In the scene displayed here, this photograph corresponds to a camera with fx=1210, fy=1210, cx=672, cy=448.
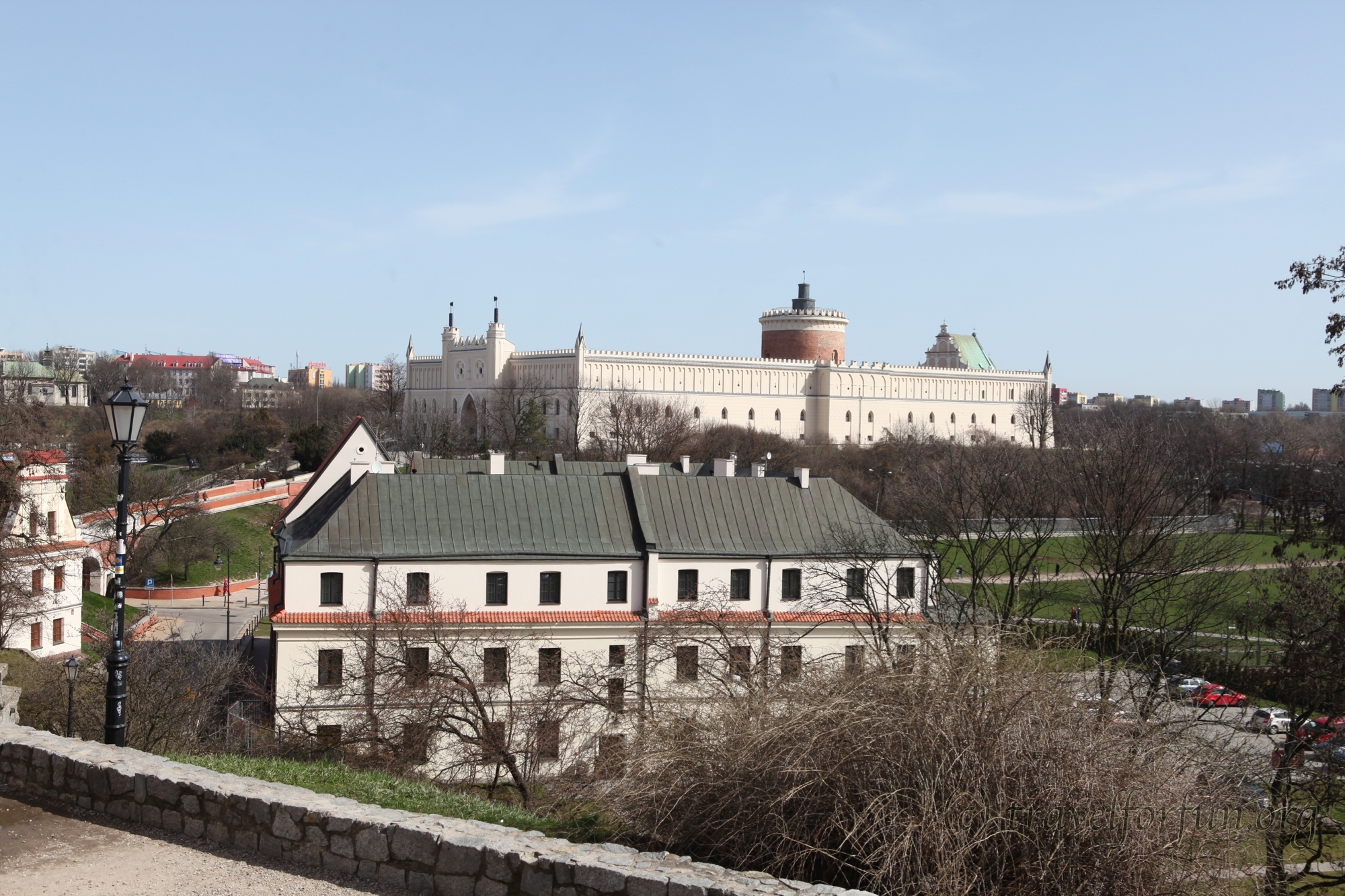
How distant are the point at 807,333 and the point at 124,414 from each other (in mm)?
96244

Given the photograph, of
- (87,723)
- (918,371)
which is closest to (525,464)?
(87,723)

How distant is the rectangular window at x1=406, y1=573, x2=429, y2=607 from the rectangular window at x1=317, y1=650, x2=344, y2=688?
63.5 inches

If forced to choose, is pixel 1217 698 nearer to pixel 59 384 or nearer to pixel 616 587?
pixel 616 587

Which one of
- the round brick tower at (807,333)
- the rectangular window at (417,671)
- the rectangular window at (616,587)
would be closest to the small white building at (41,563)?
the rectangular window at (417,671)

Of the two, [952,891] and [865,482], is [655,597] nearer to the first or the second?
[952,891]

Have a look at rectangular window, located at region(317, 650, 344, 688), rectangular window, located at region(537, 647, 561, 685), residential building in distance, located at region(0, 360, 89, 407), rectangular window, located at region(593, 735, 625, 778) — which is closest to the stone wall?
rectangular window, located at region(593, 735, 625, 778)

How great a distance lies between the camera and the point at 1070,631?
2436cm

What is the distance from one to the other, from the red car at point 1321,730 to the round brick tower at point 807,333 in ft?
287

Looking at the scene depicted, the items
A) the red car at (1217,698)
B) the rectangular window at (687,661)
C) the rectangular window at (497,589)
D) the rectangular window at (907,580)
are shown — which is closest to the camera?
the red car at (1217,698)

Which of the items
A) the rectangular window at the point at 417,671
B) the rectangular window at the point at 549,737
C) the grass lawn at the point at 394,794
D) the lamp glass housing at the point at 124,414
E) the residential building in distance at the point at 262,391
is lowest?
the rectangular window at the point at 549,737

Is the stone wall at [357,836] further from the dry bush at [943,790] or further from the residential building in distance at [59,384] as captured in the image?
the residential building in distance at [59,384]

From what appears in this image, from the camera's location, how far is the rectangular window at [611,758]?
365 inches

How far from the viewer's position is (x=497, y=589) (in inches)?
916

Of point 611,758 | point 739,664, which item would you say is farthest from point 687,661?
point 611,758
